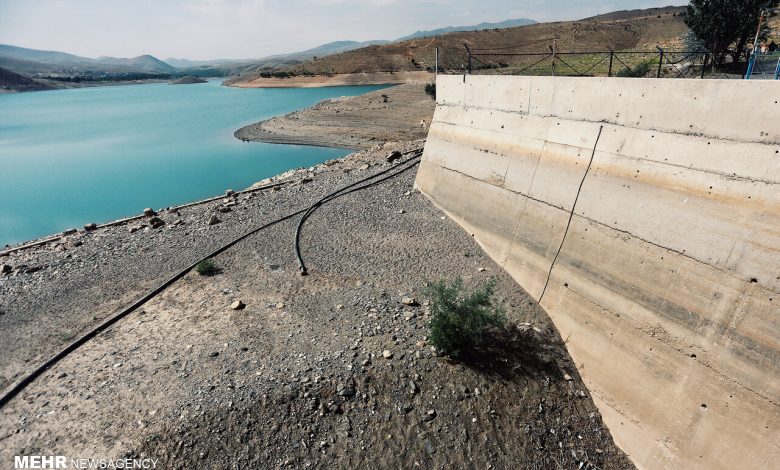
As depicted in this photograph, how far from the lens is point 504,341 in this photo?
8617 millimetres

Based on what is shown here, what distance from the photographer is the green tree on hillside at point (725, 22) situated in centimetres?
1694

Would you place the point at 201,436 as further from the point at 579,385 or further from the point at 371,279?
the point at 579,385

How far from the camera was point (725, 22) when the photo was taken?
1745 cm

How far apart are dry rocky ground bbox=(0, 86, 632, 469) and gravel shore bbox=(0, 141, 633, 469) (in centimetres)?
3

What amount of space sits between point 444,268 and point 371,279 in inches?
73.5

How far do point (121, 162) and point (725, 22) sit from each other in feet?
114

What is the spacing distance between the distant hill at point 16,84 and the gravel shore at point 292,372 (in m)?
115

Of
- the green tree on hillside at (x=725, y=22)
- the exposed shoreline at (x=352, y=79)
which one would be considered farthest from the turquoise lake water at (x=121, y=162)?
the exposed shoreline at (x=352, y=79)

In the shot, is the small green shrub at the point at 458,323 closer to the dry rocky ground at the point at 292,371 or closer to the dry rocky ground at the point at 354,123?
the dry rocky ground at the point at 292,371

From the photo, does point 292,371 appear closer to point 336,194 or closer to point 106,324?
point 106,324

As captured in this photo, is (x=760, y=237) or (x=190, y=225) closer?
(x=760, y=237)

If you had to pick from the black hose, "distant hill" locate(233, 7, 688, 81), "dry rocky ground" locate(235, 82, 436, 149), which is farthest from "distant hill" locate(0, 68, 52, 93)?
the black hose

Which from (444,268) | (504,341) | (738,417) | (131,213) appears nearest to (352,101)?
(131,213)

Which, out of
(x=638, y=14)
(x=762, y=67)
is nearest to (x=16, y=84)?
(x=762, y=67)
